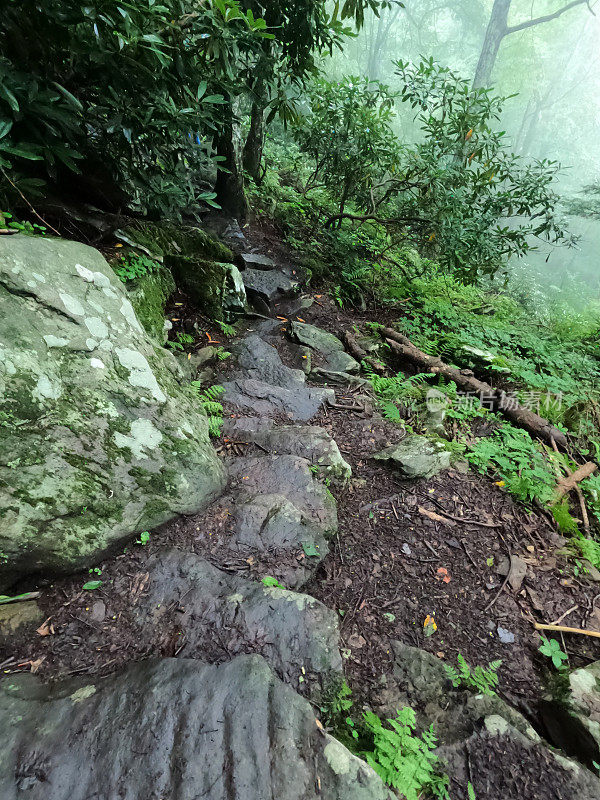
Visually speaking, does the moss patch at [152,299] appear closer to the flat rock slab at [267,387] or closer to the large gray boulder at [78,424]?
the large gray boulder at [78,424]

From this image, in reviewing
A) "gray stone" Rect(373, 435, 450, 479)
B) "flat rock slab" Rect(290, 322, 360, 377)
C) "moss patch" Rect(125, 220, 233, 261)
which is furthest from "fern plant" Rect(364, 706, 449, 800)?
"moss patch" Rect(125, 220, 233, 261)

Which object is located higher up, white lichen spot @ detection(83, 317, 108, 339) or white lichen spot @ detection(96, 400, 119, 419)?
white lichen spot @ detection(83, 317, 108, 339)

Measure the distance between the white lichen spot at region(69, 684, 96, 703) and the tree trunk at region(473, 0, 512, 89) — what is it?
17863 mm

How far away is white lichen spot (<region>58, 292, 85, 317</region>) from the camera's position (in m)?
2.46

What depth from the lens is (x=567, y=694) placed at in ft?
7.21

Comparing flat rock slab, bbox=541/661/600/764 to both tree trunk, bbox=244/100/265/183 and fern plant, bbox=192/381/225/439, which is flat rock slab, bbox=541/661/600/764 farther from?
tree trunk, bbox=244/100/265/183

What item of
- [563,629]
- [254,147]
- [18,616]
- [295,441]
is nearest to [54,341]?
[18,616]

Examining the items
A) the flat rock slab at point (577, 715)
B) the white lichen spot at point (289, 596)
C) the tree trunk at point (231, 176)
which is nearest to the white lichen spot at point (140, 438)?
the white lichen spot at point (289, 596)

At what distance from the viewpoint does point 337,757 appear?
1619mm

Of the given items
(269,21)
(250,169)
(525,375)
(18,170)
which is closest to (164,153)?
(18,170)

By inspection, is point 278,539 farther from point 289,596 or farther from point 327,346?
point 327,346

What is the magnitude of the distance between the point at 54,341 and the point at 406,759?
296 cm

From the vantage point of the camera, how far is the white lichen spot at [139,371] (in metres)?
2.65

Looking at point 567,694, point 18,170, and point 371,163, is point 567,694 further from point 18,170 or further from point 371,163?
point 371,163
